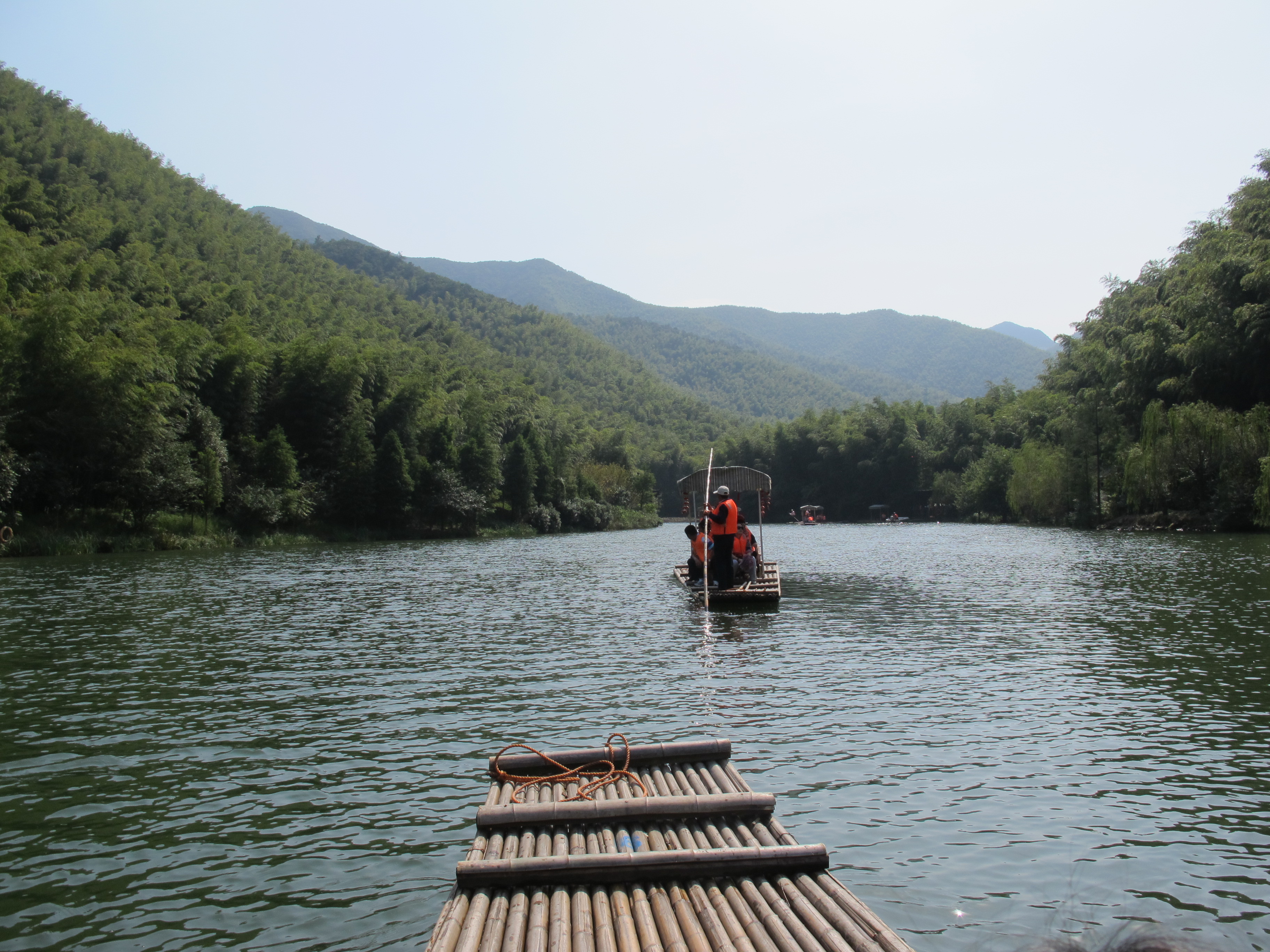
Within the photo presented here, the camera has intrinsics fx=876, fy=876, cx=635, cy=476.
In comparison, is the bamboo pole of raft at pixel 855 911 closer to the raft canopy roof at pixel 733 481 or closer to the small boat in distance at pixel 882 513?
the raft canopy roof at pixel 733 481

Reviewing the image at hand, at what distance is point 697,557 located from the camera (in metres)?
25.5

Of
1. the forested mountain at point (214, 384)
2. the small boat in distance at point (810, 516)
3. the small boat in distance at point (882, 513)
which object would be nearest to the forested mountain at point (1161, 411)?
the small boat in distance at point (882, 513)

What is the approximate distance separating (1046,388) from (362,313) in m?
91.3

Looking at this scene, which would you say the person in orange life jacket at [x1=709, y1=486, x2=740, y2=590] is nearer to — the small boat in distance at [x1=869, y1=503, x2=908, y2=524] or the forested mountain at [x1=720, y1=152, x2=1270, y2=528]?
the forested mountain at [x1=720, y1=152, x2=1270, y2=528]

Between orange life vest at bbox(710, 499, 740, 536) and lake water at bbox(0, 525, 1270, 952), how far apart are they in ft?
7.14

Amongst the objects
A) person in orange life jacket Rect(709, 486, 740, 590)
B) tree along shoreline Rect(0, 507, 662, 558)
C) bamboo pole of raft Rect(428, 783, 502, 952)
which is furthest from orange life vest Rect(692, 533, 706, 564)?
tree along shoreline Rect(0, 507, 662, 558)

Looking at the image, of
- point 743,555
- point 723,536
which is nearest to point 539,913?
point 723,536

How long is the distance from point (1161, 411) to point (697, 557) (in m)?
41.2

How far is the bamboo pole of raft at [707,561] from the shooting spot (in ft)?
72.5

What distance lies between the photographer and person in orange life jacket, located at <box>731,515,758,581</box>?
2392 cm

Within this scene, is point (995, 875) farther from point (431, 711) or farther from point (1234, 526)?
point (1234, 526)

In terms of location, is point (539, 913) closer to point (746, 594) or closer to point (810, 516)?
point (746, 594)

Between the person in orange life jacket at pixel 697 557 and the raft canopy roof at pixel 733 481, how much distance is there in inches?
122

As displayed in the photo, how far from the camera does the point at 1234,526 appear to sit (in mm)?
49156
